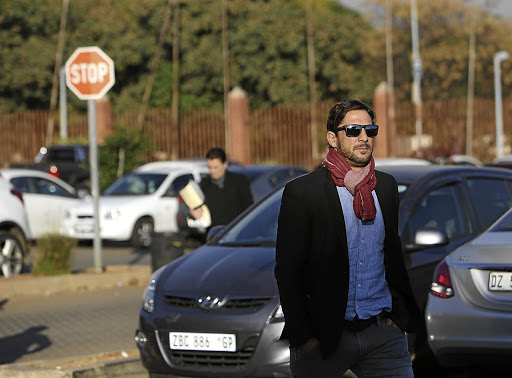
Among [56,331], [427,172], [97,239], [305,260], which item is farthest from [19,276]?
[305,260]

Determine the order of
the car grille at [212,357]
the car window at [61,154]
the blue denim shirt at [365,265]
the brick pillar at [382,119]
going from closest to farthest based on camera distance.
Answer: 1. the blue denim shirt at [365,265]
2. the car grille at [212,357]
3. the car window at [61,154]
4. the brick pillar at [382,119]

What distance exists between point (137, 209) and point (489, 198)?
12.4 m

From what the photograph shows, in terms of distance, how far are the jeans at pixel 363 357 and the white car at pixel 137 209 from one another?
15.5 m

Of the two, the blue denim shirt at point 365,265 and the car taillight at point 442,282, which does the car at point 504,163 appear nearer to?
the car taillight at point 442,282

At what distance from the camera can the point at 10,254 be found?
1504 cm

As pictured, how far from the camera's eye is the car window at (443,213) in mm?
8203

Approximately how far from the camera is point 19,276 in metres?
13.8

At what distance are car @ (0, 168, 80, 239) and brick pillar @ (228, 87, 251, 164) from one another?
15959 millimetres

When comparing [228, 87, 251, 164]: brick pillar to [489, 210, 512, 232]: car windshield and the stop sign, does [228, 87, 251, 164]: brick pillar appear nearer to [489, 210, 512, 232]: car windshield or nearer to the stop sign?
the stop sign

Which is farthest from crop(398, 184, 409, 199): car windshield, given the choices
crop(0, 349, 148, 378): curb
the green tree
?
the green tree

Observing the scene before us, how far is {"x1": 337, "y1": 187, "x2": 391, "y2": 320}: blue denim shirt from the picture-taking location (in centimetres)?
455

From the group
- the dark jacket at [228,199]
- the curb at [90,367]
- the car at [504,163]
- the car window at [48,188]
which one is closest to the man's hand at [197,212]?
the dark jacket at [228,199]

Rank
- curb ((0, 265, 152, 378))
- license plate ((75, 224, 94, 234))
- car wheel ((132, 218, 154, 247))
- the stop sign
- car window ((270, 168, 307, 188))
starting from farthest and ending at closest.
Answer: license plate ((75, 224, 94, 234))
car wheel ((132, 218, 154, 247))
car window ((270, 168, 307, 188))
the stop sign
curb ((0, 265, 152, 378))

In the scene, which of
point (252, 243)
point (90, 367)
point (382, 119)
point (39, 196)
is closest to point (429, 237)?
point (252, 243)
